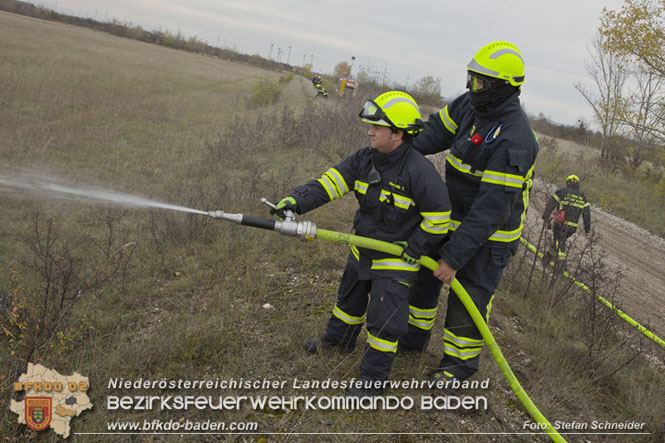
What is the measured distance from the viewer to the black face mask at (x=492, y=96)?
3.10m

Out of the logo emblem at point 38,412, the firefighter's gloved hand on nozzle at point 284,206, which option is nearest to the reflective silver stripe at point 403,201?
the firefighter's gloved hand on nozzle at point 284,206

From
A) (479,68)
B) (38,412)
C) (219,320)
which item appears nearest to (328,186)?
(479,68)

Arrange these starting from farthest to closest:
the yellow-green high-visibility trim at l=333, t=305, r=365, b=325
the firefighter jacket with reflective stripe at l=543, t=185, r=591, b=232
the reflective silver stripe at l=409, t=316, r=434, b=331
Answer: the firefighter jacket with reflective stripe at l=543, t=185, r=591, b=232 < the reflective silver stripe at l=409, t=316, r=434, b=331 < the yellow-green high-visibility trim at l=333, t=305, r=365, b=325

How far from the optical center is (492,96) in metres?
3.12

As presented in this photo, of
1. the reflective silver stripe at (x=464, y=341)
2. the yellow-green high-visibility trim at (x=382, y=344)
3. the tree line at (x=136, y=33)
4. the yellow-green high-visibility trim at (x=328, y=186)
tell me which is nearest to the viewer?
the yellow-green high-visibility trim at (x=382, y=344)

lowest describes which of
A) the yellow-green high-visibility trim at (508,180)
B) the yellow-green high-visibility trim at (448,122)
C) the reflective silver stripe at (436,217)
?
the reflective silver stripe at (436,217)

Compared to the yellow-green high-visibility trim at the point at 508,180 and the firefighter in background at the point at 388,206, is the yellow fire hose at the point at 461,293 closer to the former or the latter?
the firefighter in background at the point at 388,206

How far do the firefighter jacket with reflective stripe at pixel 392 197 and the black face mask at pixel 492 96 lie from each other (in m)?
0.60

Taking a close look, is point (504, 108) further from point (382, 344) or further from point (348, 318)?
point (348, 318)

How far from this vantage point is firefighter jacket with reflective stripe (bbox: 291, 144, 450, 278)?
124 inches

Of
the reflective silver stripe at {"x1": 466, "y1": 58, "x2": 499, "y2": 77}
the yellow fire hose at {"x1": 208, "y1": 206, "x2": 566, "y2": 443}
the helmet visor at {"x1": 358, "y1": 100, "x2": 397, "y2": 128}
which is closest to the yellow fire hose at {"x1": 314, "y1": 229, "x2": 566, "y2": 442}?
the yellow fire hose at {"x1": 208, "y1": 206, "x2": 566, "y2": 443}

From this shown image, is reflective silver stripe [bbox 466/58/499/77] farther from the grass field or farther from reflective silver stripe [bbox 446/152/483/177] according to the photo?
the grass field

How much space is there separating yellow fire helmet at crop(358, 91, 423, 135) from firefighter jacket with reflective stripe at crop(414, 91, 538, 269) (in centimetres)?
51

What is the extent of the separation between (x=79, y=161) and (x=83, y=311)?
22.7ft
